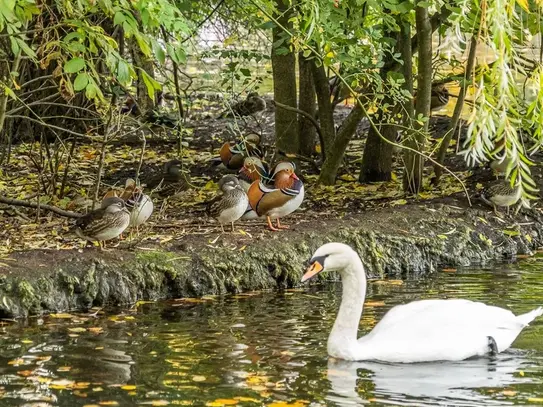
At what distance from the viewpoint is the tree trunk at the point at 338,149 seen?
15.9 m

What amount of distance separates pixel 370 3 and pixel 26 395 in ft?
19.6

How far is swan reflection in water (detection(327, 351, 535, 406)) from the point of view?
780cm

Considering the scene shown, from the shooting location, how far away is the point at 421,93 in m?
15.5

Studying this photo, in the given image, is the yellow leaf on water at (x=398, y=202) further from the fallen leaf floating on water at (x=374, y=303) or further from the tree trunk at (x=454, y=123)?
the fallen leaf floating on water at (x=374, y=303)

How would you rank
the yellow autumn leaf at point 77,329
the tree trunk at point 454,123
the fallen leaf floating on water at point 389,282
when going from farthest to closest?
the tree trunk at point 454,123 < the fallen leaf floating on water at point 389,282 < the yellow autumn leaf at point 77,329

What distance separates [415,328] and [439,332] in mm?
194

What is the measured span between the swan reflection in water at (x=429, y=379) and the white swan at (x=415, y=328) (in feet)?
0.27

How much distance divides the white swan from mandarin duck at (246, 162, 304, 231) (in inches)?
150

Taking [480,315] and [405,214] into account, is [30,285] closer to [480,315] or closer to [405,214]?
[480,315]

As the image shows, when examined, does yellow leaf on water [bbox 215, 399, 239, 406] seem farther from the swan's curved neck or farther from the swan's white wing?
the swan's white wing

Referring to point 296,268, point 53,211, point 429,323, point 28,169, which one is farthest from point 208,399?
point 28,169

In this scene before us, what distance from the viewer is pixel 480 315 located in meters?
9.40

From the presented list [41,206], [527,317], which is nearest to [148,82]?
[527,317]

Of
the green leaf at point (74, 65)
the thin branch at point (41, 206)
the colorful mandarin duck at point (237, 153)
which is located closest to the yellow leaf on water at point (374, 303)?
the thin branch at point (41, 206)
